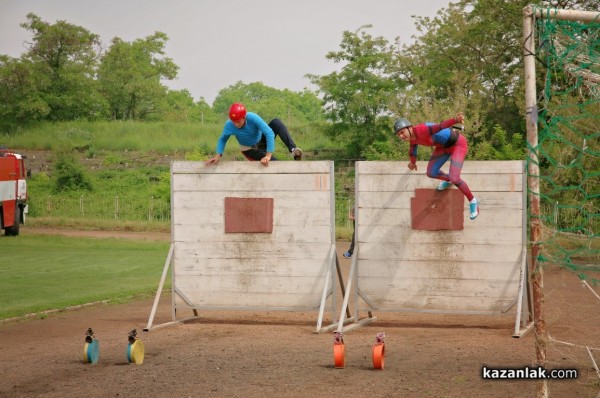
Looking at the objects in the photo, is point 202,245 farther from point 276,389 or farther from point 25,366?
point 276,389

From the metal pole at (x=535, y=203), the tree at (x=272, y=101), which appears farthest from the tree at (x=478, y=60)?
the tree at (x=272, y=101)

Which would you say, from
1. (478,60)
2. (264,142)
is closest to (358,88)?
(478,60)

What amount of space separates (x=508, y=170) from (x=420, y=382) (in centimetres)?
467

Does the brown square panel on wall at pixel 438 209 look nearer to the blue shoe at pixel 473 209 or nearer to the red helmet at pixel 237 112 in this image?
the blue shoe at pixel 473 209

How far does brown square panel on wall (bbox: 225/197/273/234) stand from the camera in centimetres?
1377

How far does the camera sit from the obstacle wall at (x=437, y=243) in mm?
13117

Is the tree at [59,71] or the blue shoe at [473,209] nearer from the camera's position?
the blue shoe at [473,209]

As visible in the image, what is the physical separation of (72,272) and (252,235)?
956 centimetres

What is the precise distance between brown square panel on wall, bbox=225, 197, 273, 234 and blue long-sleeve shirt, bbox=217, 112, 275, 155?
2.58 feet

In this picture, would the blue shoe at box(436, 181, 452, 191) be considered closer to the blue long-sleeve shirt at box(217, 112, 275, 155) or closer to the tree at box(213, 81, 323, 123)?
the blue long-sleeve shirt at box(217, 112, 275, 155)

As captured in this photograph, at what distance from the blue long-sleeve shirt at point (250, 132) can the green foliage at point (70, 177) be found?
43192mm

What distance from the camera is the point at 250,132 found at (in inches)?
562

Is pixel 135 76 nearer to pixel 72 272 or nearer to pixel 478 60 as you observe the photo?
pixel 478 60

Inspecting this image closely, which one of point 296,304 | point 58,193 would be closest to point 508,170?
point 296,304
